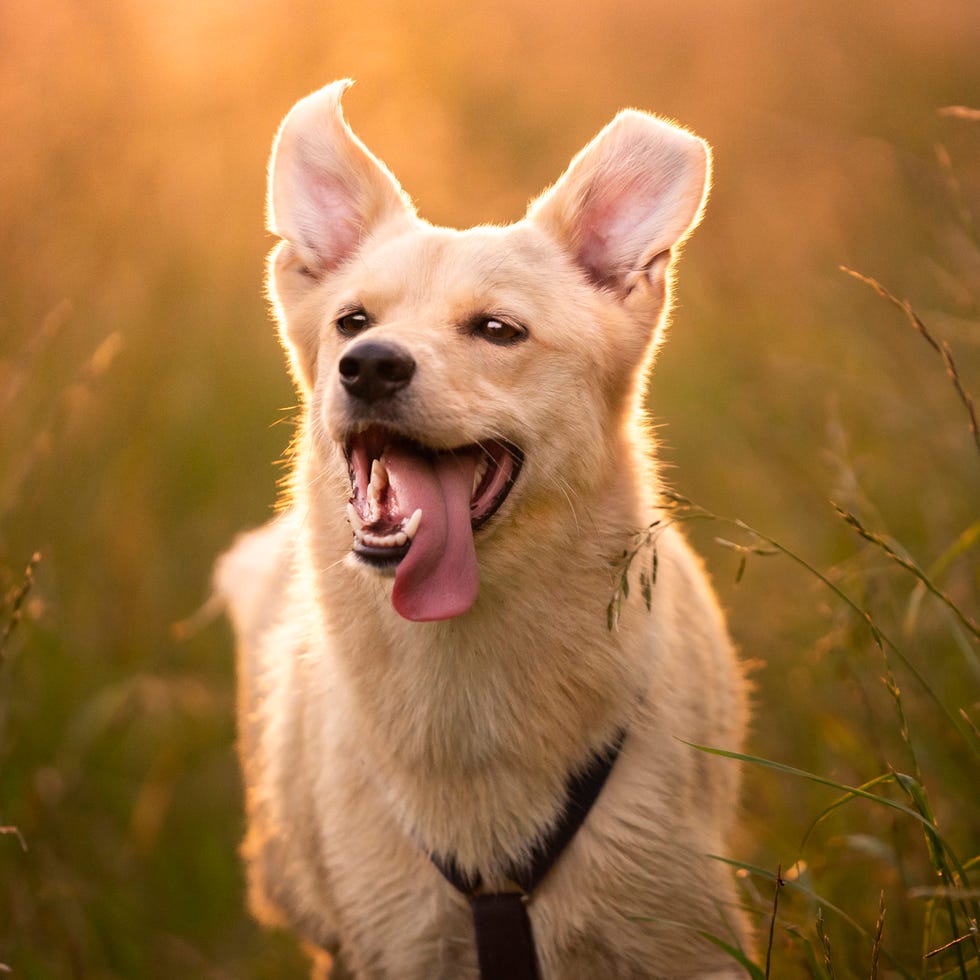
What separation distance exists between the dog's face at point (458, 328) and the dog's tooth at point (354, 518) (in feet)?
0.04

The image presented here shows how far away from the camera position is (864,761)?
3416 millimetres

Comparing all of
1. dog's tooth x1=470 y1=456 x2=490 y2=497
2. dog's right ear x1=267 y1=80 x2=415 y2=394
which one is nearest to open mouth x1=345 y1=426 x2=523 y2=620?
dog's tooth x1=470 y1=456 x2=490 y2=497

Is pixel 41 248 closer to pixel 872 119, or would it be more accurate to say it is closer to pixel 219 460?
pixel 219 460

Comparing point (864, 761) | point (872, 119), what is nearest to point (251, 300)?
point (864, 761)

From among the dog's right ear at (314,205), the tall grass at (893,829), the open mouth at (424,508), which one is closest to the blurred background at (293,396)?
the tall grass at (893,829)

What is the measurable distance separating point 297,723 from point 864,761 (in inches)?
67.1

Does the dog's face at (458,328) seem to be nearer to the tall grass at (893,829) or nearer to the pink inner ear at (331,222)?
the pink inner ear at (331,222)

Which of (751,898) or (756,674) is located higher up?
(751,898)

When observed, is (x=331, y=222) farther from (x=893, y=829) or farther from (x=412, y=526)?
(x=893, y=829)

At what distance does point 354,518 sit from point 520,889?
97cm

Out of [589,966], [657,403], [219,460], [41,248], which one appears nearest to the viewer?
[589,966]

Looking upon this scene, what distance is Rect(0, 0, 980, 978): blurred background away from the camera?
3514 millimetres

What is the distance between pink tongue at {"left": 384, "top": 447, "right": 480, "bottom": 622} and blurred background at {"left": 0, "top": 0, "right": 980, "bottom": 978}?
0.91m

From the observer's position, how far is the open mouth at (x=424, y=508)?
2.54 m
